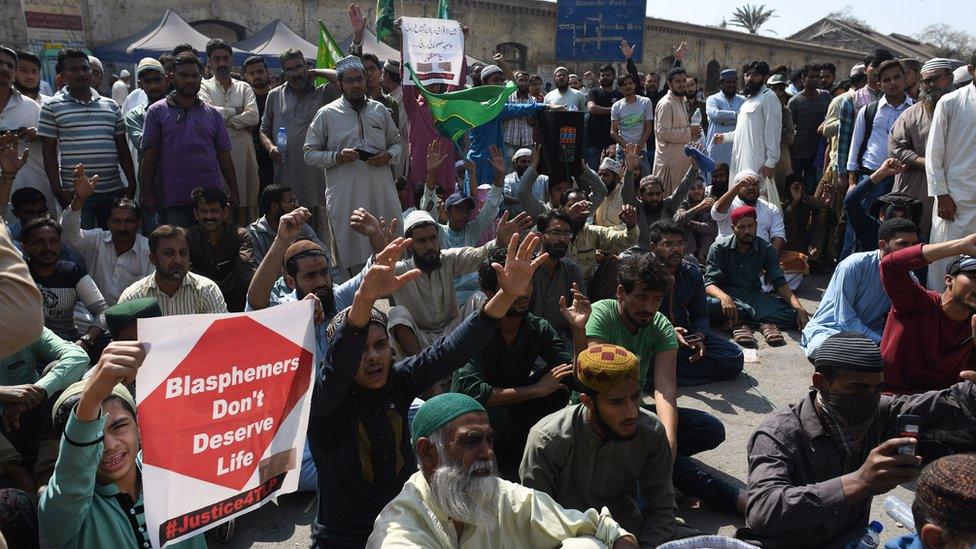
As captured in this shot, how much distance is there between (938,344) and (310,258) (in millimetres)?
3571

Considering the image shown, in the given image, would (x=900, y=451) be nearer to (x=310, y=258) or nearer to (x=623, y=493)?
(x=623, y=493)

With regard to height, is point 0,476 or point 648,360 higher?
point 648,360

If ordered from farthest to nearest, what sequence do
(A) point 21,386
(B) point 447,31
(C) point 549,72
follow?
(C) point 549,72 → (B) point 447,31 → (A) point 21,386

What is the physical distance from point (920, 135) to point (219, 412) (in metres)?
6.44

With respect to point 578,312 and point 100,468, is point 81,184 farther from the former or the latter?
point 578,312

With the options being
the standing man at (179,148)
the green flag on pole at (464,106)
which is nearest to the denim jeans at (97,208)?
the standing man at (179,148)

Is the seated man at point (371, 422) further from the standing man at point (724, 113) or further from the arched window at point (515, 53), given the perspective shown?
the arched window at point (515, 53)

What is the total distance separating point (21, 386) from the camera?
379 centimetres

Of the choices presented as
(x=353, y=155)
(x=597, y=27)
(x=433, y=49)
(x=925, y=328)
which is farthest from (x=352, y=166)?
(x=597, y=27)

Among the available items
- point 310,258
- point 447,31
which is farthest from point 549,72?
point 310,258

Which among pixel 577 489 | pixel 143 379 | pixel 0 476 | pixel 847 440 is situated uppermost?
pixel 143 379

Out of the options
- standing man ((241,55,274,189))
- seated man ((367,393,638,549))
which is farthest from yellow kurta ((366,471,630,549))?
standing man ((241,55,274,189))

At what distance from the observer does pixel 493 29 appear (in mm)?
30312

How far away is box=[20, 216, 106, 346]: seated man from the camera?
4.84m
